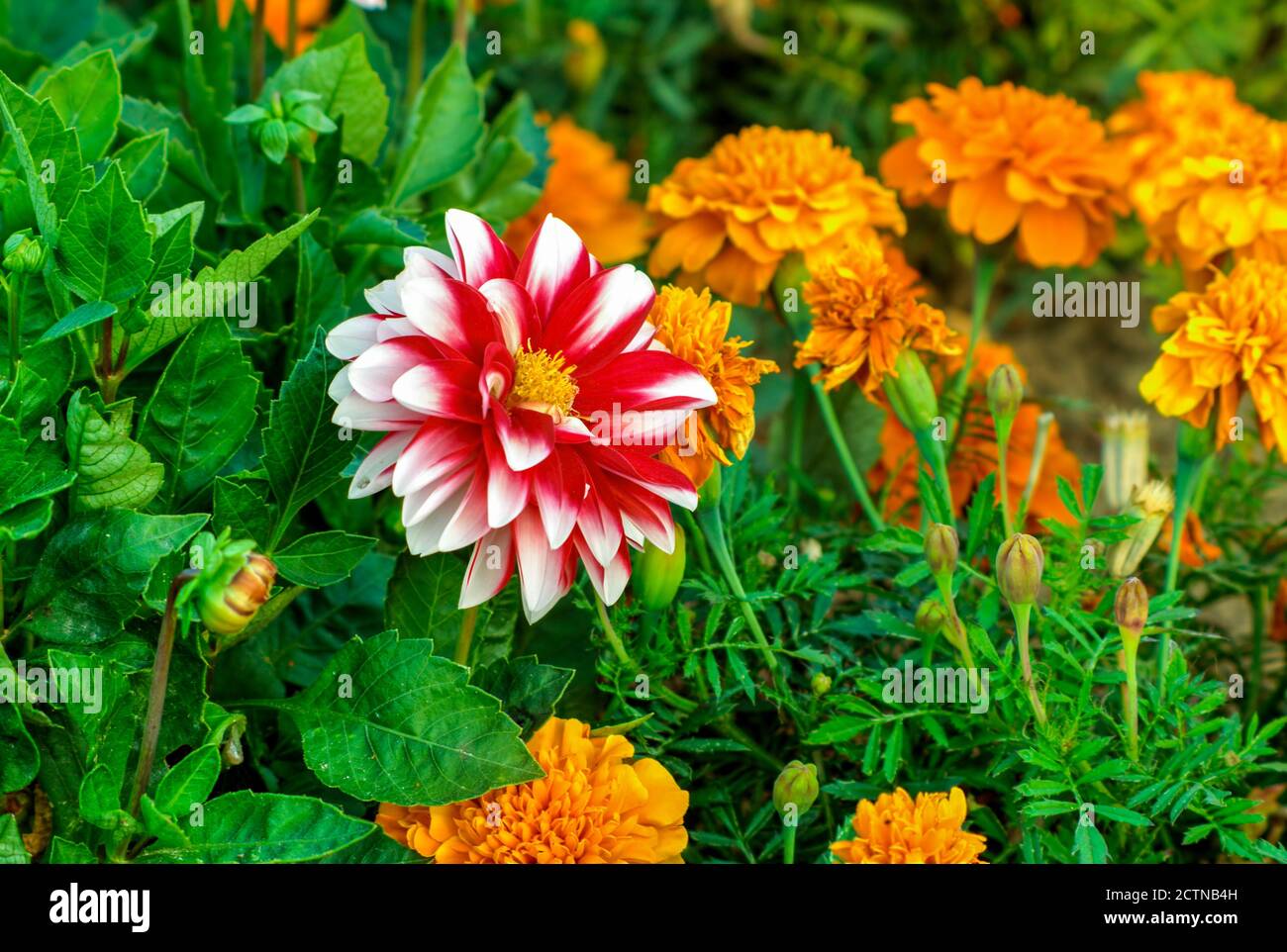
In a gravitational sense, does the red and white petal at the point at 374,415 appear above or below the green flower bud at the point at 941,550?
above

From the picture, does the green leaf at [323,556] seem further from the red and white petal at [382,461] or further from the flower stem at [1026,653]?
the flower stem at [1026,653]

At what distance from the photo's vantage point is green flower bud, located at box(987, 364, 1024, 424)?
896 millimetres

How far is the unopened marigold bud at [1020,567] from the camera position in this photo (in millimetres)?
770

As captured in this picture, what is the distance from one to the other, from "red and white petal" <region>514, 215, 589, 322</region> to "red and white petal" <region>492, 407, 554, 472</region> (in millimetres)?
73

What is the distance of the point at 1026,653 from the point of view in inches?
31.2

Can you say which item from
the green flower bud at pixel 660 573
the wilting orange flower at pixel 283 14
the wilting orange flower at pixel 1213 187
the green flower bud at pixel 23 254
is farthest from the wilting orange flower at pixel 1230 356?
the wilting orange flower at pixel 283 14

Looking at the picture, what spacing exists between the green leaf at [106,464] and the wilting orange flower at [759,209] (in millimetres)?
455

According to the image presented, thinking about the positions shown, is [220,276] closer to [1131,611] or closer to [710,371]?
[710,371]

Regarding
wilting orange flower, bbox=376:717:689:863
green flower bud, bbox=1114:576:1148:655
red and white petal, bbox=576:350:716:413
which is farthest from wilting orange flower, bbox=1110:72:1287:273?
wilting orange flower, bbox=376:717:689:863

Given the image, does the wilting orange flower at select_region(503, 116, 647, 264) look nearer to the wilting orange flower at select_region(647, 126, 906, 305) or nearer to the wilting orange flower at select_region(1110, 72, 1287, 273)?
the wilting orange flower at select_region(647, 126, 906, 305)

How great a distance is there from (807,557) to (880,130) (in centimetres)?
105

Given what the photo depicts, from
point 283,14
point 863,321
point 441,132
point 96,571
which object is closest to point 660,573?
point 863,321

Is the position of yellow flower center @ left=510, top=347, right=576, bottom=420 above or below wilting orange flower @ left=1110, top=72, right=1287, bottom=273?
below
